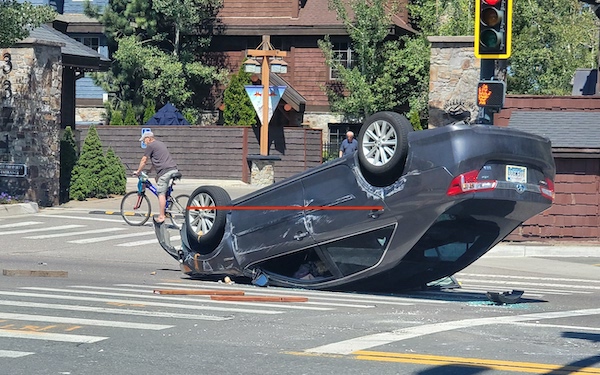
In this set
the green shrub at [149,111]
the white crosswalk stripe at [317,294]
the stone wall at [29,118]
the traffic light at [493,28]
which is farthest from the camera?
the green shrub at [149,111]

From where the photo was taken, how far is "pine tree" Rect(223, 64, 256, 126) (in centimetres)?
→ 3931

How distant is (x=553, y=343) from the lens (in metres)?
8.64

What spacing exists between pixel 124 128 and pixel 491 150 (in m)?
27.9

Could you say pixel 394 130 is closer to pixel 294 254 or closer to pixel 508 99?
pixel 294 254

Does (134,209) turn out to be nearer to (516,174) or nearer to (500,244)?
(500,244)

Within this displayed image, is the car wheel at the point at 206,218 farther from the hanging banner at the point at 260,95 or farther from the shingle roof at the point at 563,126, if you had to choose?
the hanging banner at the point at 260,95

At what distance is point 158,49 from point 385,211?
104 feet

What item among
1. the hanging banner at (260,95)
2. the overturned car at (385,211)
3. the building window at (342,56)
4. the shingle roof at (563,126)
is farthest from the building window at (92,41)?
the overturned car at (385,211)

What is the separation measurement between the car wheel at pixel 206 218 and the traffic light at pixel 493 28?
12.2ft

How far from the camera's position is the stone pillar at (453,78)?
23.6 meters

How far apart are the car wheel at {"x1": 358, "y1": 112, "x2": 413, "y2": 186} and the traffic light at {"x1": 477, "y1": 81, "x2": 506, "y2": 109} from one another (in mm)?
2604

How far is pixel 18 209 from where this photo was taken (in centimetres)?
2378

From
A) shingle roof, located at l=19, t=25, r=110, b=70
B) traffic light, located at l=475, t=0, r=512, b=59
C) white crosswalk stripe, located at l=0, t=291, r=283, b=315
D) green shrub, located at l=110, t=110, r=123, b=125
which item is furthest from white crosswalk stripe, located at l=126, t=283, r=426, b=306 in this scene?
green shrub, located at l=110, t=110, r=123, b=125

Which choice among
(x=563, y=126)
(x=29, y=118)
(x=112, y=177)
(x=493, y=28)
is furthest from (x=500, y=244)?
(x=29, y=118)
